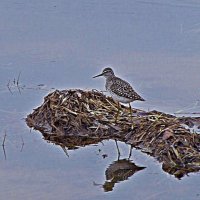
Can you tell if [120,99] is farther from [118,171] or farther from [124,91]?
[118,171]

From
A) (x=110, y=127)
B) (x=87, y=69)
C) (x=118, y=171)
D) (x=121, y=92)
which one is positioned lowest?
(x=118, y=171)

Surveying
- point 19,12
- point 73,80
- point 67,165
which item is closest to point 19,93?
point 73,80

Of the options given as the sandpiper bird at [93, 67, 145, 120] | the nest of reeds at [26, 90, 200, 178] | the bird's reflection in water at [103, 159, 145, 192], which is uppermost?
the sandpiper bird at [93, 67, 145, 120]

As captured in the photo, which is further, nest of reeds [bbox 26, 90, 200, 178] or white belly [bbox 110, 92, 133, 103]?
white belly [bbox 110, 92, 133, 103]

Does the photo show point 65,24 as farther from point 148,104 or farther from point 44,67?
point 148,104

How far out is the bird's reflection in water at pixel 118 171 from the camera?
8773mm

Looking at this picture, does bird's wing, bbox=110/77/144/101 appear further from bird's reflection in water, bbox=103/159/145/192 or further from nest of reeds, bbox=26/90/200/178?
bird's reflection in water, bbox=103/159/145/192

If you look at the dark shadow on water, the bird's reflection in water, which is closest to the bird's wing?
the dark shadow on water

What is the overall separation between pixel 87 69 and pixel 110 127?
2.41 m

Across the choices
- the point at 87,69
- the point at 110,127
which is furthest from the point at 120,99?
the point at 87,69

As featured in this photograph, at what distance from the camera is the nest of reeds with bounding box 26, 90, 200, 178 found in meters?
9.47

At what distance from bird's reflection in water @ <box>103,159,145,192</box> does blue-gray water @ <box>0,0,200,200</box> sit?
0.07 metres

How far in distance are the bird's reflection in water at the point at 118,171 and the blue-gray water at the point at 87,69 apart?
0.23ft

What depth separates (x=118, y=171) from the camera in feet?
30.0
